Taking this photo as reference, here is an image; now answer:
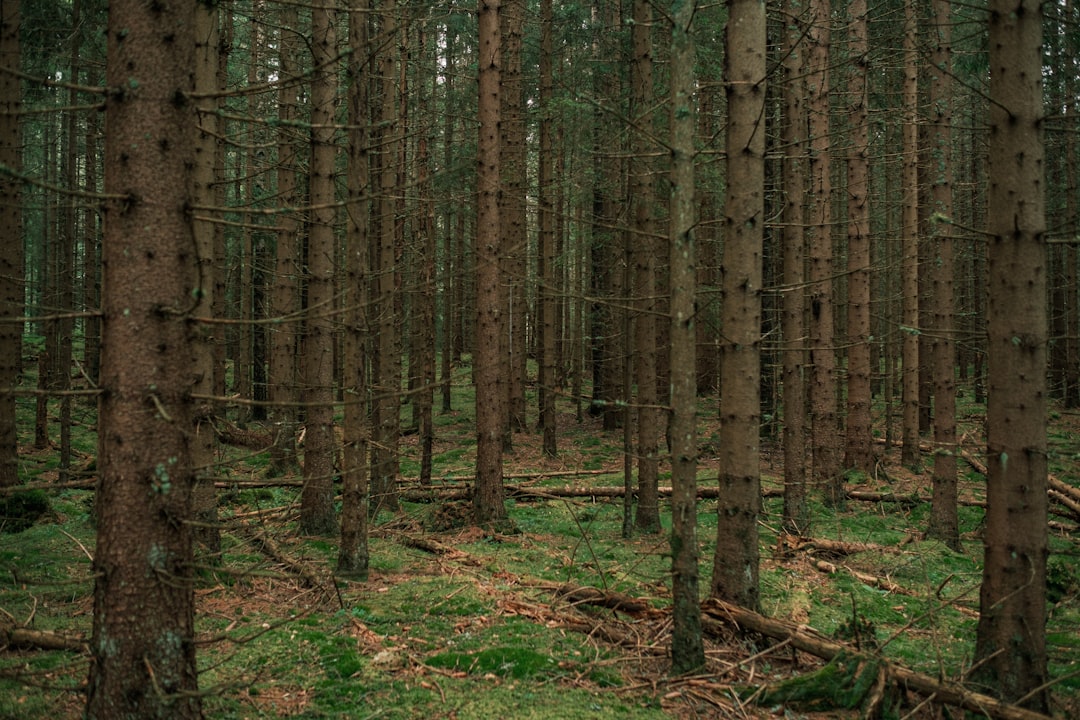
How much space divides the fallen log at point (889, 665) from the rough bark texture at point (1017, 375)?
0.25 m

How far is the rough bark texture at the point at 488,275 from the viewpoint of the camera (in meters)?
11.2

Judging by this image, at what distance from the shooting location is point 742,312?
668 centimetres

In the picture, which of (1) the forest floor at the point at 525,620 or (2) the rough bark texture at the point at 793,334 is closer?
(1) the forest floor at the point at 525,620

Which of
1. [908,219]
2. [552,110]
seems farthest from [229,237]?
[908,219]

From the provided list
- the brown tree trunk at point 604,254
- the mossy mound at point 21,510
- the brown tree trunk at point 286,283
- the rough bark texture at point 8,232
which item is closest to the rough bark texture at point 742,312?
the brown tree trunk at point 286,283

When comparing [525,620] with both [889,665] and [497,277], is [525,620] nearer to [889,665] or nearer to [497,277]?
[889,665]

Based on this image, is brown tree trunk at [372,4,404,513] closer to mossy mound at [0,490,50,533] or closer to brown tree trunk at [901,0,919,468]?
mossy mound at [0,490,50,533]

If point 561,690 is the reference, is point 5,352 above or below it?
above

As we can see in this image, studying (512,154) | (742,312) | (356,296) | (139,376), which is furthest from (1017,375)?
(512,154)

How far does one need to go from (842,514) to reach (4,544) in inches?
502

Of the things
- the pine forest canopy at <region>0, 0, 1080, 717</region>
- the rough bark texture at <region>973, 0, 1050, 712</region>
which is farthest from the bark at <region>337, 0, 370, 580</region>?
the rough bark texture at <region>973, 0, 1050, 712</region>

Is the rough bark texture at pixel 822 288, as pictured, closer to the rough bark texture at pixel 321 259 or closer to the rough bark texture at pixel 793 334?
the rough bark texture at pixel 793 334

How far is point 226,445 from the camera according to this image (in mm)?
17328

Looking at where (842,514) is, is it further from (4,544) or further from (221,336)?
(4,544)
